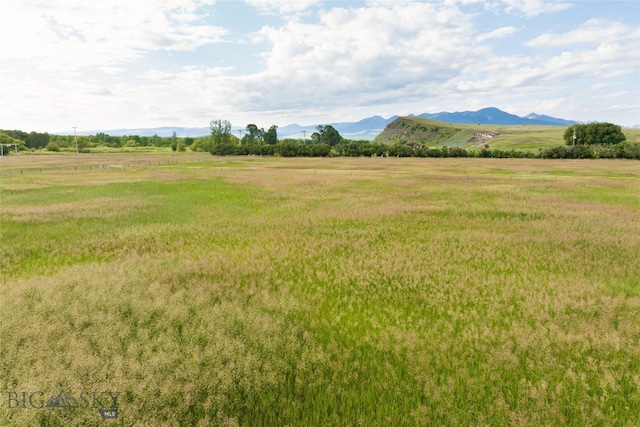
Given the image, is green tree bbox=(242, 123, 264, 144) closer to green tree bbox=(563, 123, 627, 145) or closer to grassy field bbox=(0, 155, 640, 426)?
green tree bbox=(563, 123, 627, 145)

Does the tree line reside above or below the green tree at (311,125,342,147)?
below

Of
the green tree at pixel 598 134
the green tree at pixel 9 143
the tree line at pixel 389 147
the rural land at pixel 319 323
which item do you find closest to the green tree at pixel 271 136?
the tree line at pixel 389 147

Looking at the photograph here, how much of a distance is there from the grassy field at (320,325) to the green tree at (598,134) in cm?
13015

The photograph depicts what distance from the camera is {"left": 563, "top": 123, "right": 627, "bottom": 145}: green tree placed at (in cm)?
11588

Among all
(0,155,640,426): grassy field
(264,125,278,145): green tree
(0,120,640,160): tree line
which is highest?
(264,125,278,145): green tree

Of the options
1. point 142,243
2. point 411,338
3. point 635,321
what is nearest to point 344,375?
point 411,338

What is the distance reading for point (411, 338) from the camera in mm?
7492

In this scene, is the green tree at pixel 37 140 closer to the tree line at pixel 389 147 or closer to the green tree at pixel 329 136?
the tree line at pixel 389 147

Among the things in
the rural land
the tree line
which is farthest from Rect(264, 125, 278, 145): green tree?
the rural land

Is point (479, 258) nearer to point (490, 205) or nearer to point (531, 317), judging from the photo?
point (531, 317)

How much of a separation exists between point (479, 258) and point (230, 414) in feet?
36.7

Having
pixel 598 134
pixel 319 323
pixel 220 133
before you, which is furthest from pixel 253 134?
pixel 319 323

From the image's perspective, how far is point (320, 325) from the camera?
26.5 feet

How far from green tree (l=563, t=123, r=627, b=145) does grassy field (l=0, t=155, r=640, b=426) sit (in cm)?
13015
